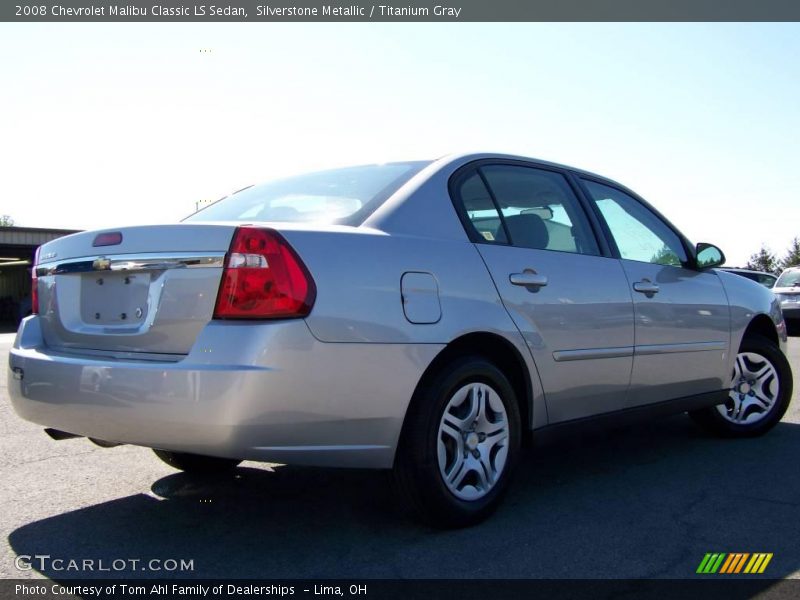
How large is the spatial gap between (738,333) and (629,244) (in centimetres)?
118

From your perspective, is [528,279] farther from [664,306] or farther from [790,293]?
[790,293]

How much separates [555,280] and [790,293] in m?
14.7

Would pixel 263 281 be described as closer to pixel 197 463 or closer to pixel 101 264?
pixel 101 264

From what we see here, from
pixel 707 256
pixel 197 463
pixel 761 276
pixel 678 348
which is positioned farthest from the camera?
pixel 761 276

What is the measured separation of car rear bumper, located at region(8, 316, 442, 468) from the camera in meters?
2.83

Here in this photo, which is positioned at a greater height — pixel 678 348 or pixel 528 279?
pixel 528 279

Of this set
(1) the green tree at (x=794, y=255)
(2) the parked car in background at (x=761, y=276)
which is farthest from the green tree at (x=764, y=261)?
(2) the parked car in background at (x=761, y=276)

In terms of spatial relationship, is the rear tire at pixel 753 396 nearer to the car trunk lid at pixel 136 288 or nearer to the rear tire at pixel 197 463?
the rear tire at pixel 197 463

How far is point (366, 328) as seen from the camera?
306 cm

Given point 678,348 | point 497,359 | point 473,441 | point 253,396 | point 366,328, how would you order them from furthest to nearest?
point 678,348 < point 497,359 < point 473,441 < point 366,328 < point 253,396

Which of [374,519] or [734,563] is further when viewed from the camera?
[374,519]

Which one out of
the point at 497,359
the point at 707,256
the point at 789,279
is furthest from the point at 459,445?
the point at 789,279

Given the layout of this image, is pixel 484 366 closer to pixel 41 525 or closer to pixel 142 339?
pixel 142 339

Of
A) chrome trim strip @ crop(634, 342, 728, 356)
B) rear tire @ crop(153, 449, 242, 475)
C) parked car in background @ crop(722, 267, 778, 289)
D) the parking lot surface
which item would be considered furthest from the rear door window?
parked car in background @ crop(722, 267, 778, 289)
